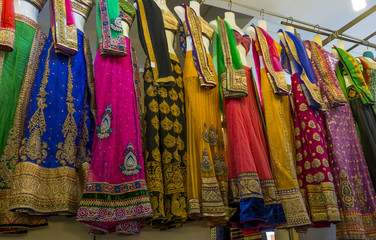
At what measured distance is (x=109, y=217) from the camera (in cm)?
134

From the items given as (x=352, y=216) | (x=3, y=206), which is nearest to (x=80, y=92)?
(x=3, y=206)

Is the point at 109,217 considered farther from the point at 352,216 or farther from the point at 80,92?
the point at 352,216

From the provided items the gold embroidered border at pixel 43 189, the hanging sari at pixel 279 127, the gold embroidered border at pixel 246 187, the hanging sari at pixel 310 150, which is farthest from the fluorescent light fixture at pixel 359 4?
the gold embroidered border at pixel 43 189

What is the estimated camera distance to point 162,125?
171cm

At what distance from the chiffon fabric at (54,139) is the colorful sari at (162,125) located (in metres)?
0.33

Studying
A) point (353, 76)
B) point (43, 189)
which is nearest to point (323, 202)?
point (353, 76)

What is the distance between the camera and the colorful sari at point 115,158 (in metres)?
1.35

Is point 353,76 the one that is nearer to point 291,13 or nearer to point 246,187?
point 291,13

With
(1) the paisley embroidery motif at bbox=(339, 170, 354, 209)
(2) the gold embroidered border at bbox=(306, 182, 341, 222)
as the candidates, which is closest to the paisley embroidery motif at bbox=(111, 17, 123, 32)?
(2) the gold embroidered border at bbox=(306, 182, 341, 222)

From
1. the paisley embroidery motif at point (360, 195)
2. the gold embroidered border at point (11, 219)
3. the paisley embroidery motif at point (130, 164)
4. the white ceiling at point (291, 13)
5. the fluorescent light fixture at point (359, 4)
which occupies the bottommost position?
the gold embroidered border at point (11, 219)

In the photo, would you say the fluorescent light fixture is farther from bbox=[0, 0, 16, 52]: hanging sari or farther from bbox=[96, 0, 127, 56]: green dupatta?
bbox=[0, 0, 16, 52]: hanging sari

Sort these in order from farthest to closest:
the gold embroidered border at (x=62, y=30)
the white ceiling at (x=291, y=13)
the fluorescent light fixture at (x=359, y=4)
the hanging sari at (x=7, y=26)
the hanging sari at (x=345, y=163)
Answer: the white ceiling at (x=291, y=13), the fluorescent light fixture at (x=359, y=4), the hanging sari at (x=345, y=163), the gold embroidered border at (x=62, y=30), the hanging sari at (x=7, y=26)

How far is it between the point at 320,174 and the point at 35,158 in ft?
5.15

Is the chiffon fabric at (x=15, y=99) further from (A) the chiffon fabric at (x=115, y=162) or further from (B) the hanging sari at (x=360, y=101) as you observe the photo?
(B) the hanging sari at (x=360, y=101)
